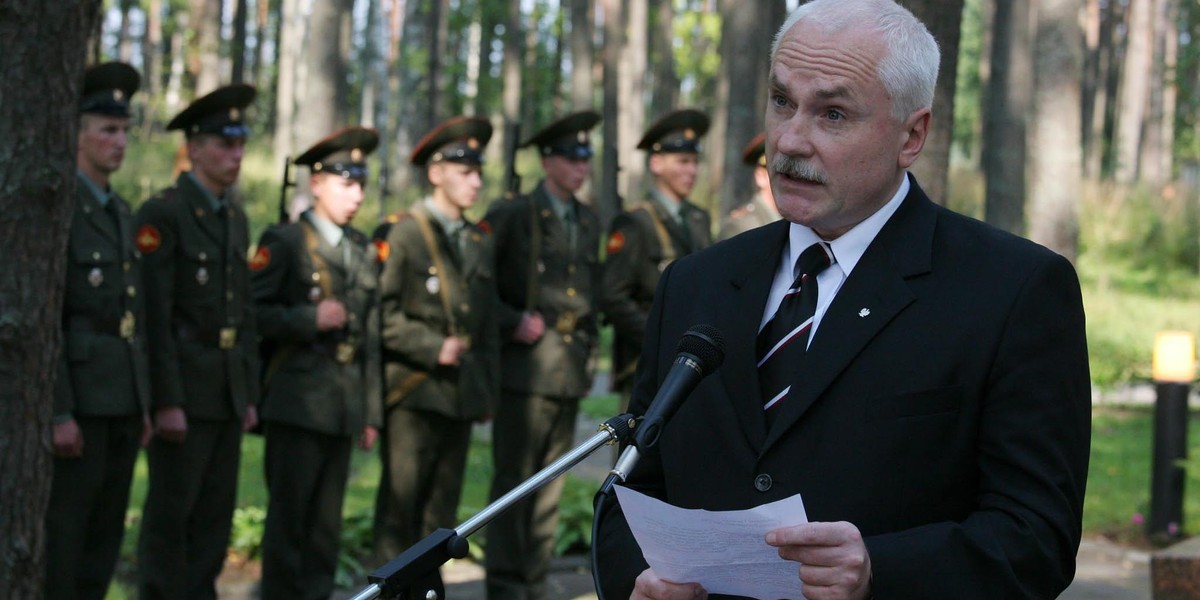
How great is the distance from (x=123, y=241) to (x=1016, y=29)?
18.1m

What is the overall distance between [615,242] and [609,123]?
1785 cm

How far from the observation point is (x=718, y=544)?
2.45 m

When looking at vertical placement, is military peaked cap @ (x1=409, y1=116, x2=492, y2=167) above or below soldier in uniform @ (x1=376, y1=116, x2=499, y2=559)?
above

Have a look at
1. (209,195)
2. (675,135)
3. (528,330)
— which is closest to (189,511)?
(209,195)

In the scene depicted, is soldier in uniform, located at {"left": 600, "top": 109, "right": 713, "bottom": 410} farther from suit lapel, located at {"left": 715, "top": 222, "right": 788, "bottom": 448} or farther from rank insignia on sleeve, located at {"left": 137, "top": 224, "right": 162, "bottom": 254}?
suit lapel, located at {"left": 715, "top": 222, "right": 788, "bottom": 448}

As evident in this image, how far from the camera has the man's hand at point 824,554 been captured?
2.38 meters

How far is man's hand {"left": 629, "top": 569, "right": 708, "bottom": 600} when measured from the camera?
2588mm

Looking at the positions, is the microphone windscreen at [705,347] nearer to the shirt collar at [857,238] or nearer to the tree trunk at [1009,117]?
the shirt collar at [857,238]

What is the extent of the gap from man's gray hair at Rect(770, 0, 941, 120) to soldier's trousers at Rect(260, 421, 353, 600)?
478 cm

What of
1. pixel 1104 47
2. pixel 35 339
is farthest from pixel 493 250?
pixel 1104 47

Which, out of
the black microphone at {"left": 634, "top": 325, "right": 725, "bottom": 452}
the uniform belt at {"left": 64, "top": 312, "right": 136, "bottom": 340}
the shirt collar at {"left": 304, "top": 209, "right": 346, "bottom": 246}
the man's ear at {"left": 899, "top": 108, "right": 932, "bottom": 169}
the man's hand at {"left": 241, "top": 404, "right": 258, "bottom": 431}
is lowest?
the man's hand at {"left": 241, "top": 404, "right": 258, "bottom": 431}

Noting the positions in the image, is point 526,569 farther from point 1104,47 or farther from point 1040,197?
point 1104,47

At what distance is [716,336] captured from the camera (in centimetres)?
268

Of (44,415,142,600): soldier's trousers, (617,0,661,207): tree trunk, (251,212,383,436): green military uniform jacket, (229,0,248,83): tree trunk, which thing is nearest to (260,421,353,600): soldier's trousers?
(251,212,383,436): green military uniform jacket
